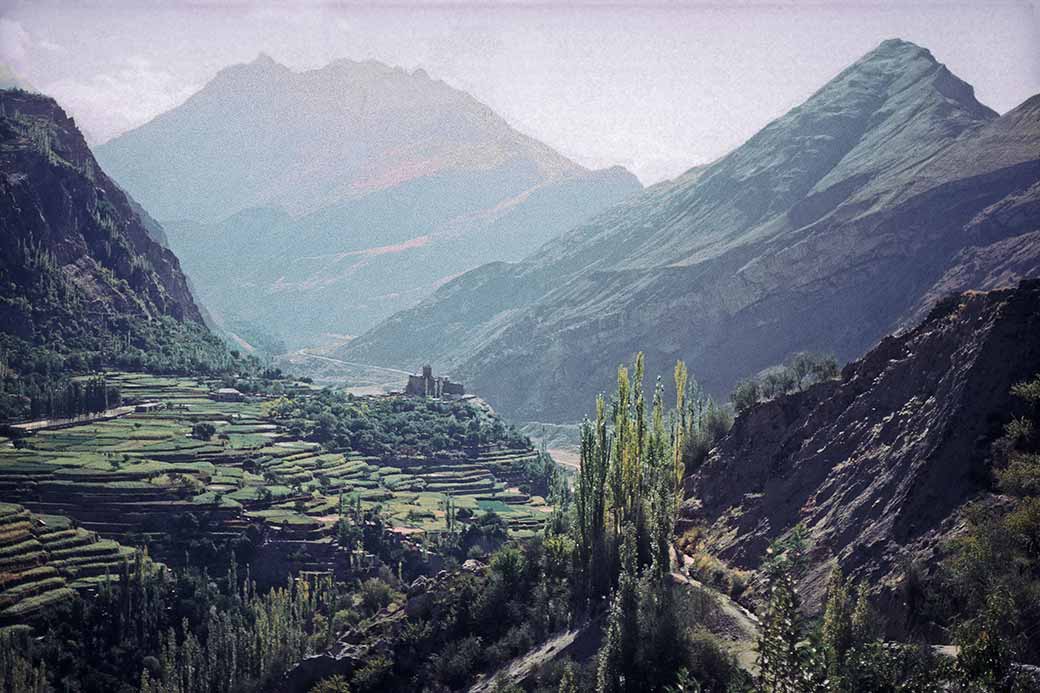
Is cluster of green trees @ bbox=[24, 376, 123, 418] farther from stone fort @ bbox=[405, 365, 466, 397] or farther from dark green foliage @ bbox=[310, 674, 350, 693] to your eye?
dark green foliage @ bbox=[310, 674, 350, 693]

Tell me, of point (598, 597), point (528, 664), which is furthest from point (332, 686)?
point (598, 597)

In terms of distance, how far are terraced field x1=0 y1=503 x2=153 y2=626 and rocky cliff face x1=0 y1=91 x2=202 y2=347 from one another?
41.8m

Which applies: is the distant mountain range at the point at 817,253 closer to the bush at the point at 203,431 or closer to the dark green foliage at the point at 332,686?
the bush at the point at 203,431

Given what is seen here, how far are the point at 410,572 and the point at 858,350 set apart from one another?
7717 cm

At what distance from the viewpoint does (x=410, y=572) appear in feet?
232

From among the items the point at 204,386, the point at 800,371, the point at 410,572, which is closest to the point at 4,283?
the point at 204,386

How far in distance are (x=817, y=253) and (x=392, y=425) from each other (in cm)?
7104

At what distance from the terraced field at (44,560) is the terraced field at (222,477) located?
253cm

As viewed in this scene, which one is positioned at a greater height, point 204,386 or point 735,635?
point 204,386

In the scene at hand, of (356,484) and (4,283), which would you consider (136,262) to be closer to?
(4,283)

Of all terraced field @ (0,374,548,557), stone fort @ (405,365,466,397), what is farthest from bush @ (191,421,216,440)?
stone fort @ (405,365,466,397)

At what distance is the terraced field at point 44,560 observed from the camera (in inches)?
2333

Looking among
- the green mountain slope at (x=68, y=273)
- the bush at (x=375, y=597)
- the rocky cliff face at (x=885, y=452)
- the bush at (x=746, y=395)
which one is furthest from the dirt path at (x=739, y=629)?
the green mountain slope at (x=68, y=273)

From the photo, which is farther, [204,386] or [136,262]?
[136,262]
